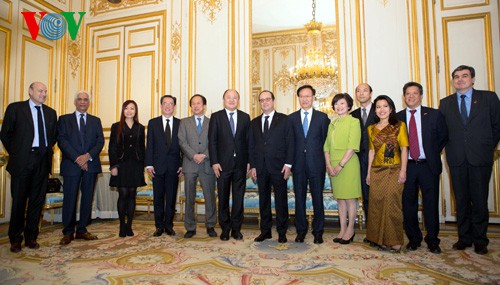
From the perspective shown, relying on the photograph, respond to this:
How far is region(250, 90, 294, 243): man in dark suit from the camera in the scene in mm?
3260

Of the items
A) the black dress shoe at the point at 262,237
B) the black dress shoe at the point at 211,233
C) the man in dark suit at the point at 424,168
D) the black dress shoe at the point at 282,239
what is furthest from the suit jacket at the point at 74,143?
the man in dark suit at the point at 424,168

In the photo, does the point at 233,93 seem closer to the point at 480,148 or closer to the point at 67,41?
the point at 480,148

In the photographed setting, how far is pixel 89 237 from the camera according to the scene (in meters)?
3.46

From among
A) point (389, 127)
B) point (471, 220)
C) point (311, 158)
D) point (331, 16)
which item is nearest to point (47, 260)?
point (311, 158)

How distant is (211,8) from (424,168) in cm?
415

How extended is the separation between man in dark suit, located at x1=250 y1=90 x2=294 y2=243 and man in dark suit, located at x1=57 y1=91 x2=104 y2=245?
67.7 inches

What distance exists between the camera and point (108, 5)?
6.08 meters

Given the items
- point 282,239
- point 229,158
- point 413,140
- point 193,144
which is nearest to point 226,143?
point 229,158

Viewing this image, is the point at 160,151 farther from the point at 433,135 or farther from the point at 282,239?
the point at 433,135

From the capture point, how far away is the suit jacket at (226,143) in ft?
11.0

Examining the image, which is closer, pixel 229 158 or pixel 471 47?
pixel 229 158

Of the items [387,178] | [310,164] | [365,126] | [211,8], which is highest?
[211,8]

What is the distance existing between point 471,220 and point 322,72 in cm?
358

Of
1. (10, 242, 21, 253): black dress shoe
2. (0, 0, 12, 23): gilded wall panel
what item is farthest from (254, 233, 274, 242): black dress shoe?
(0, 0, 12, 23): gilded wall panel
